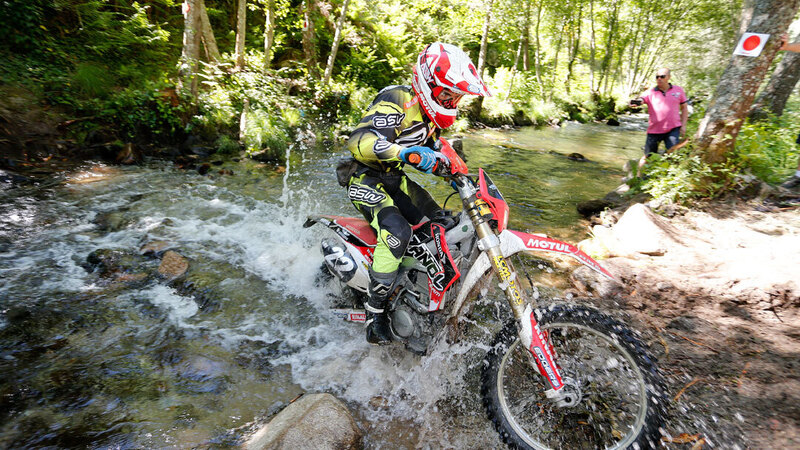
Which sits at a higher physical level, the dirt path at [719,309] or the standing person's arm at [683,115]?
the standing person's arm at [683,115]

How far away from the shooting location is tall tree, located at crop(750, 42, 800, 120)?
810 centimetres

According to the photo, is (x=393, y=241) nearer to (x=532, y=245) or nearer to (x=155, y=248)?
(x=532, y=245)

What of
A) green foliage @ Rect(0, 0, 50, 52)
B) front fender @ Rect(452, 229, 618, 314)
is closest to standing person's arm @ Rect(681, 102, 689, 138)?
front fender @ Rect(452, 229, 618, 314)

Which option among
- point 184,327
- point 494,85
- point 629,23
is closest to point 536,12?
point 494,85

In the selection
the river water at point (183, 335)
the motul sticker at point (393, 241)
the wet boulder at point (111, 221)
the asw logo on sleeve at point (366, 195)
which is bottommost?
the river water at point (183, 335)

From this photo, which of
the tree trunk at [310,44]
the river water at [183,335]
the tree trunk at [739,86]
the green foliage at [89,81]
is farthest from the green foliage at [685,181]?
the tree trunk at [310,44]

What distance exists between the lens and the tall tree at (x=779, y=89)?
810cm

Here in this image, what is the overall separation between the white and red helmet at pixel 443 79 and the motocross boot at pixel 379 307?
143cm

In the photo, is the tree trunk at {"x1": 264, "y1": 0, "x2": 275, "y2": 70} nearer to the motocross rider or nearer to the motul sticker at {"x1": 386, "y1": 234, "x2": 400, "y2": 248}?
the motocross rider

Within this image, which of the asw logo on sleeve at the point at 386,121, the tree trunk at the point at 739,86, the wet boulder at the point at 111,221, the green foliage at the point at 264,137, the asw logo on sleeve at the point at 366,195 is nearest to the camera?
the asw logo on sleeve at the point at 386,121

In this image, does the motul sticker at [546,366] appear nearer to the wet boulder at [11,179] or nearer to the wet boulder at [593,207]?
the wet boulder at [593,207]

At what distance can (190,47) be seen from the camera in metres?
8.07

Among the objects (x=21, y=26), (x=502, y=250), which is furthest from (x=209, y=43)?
(x=502, y=250)

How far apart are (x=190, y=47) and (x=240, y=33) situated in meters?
1.86
